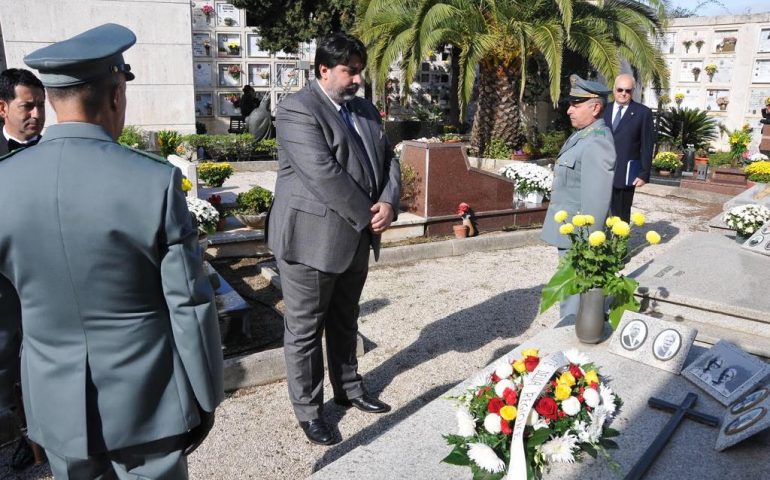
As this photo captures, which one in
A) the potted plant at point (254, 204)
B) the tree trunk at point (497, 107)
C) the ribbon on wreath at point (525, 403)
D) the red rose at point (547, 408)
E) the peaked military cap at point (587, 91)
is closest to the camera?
the ribbon on wreath at point (525, 403)

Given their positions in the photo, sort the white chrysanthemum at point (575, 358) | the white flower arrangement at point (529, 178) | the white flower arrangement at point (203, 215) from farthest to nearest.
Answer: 1. the white flower arrangement at point (529, 178)
2. the white flower arrangement at point (203, 215)
3. the white chrysanthemum at point (575, 358)

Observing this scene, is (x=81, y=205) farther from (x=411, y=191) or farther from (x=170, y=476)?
(x=411, y=191)

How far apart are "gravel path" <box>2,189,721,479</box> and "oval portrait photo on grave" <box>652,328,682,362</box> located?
1363 millimetres

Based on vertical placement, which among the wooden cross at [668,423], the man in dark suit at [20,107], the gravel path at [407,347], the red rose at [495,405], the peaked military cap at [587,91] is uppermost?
the peaked military cap at [587,91]

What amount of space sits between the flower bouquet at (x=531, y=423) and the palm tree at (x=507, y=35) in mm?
8936

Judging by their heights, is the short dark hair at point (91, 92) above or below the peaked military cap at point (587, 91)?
below

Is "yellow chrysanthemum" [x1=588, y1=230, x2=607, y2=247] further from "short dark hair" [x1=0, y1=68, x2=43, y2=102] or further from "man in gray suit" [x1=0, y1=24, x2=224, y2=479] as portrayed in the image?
"short dark hair" [x1=0, y1=68, x2=43, y2=102]

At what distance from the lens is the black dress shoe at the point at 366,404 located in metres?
3.63

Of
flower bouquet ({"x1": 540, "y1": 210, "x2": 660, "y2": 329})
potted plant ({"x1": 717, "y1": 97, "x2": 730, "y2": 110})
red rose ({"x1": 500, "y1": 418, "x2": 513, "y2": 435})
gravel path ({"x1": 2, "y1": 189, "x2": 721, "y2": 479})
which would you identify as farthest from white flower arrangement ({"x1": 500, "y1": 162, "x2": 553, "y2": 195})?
potted plant ({"x1": 717, "y1": 97, "x2": 730, "y2": 110})

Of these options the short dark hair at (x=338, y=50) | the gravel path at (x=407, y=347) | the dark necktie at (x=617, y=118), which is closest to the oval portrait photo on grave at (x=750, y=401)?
the gravel path at (x=407, y=347)

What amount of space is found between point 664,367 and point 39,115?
145 inches

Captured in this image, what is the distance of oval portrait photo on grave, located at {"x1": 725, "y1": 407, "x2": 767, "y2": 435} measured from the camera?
2.30 meters

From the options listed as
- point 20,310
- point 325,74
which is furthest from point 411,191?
point 20,310

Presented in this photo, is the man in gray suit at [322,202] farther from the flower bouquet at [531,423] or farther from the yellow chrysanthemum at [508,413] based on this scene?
the yellow chrysanthemum at [508,413]
